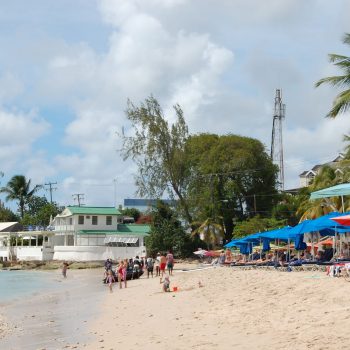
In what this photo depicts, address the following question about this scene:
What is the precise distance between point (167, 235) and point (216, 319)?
145 ft

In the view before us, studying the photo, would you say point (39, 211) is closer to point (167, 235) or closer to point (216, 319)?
point (167, 235)

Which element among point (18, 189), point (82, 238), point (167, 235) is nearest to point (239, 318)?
point (167, 235)

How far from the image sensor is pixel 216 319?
50.5 ft

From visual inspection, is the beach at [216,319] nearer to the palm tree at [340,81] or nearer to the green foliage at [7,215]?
the palm tree at [340,81]

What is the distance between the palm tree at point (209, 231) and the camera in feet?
195

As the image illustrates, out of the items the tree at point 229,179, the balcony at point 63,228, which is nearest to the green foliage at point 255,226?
the tree at point 229,179

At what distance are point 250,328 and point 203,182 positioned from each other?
166ft

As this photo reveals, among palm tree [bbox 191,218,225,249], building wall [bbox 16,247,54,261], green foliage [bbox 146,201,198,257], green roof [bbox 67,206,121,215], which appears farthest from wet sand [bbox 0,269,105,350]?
building wall [bbox 16,247,54,261]

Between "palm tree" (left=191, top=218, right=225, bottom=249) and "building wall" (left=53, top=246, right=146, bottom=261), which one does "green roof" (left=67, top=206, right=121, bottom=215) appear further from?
"palm tree" (left=191, top=218, right=225, bottom=249)

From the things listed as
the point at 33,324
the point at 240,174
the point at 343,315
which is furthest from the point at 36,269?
the point at 343,315

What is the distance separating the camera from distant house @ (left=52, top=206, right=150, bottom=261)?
67.6 m

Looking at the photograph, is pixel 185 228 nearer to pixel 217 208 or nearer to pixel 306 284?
pixel 217 208

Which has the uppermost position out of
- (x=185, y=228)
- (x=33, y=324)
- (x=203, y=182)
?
(x=203, y=182)

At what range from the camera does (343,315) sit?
1267 cm
